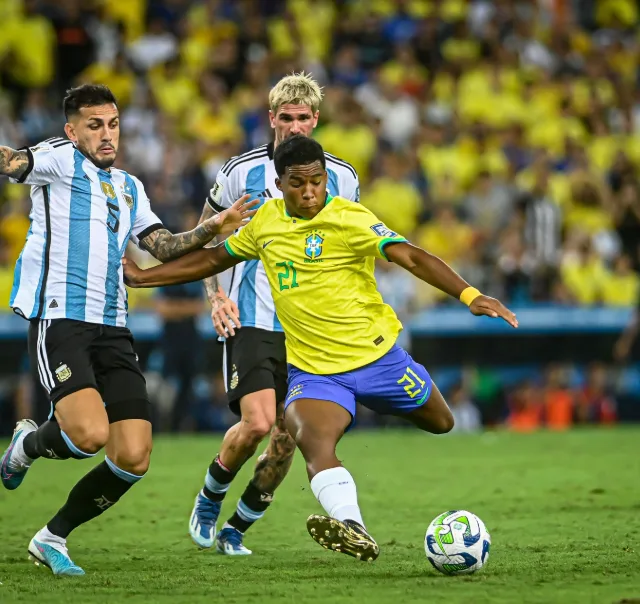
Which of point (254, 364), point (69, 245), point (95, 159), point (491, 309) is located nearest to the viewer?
point (491, 309)

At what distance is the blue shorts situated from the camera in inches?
256

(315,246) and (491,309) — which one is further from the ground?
(315,246)

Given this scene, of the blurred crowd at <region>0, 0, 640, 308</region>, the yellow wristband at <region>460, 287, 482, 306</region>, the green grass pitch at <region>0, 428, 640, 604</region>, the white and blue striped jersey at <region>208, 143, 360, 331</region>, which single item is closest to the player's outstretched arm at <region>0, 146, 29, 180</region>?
the white and blue striped jersey at <region>208, 143, 360, 331</region>

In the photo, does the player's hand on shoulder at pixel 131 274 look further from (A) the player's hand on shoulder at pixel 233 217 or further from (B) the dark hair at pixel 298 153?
(B) the dark hair at pixel 298 153

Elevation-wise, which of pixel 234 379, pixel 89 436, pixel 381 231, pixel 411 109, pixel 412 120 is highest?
pixel 411 109

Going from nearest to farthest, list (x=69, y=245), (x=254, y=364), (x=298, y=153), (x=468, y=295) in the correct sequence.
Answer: (x=468, y=295) → (x=298, y=153) → (x=69, y=245) → (x=254, y=364)

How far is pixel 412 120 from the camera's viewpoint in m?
19.2

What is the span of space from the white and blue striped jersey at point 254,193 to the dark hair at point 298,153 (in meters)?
1.04

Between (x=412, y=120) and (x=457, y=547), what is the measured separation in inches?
540

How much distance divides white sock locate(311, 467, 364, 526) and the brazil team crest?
1.14 metres

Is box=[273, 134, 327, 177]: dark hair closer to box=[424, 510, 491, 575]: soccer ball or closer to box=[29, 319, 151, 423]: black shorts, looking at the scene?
box=[29, 319, 151, 423]: black shorts

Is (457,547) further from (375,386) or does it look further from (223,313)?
(223,313)

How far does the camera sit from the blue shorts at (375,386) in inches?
256

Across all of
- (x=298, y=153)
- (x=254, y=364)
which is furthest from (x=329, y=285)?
(x=254, y=364)
